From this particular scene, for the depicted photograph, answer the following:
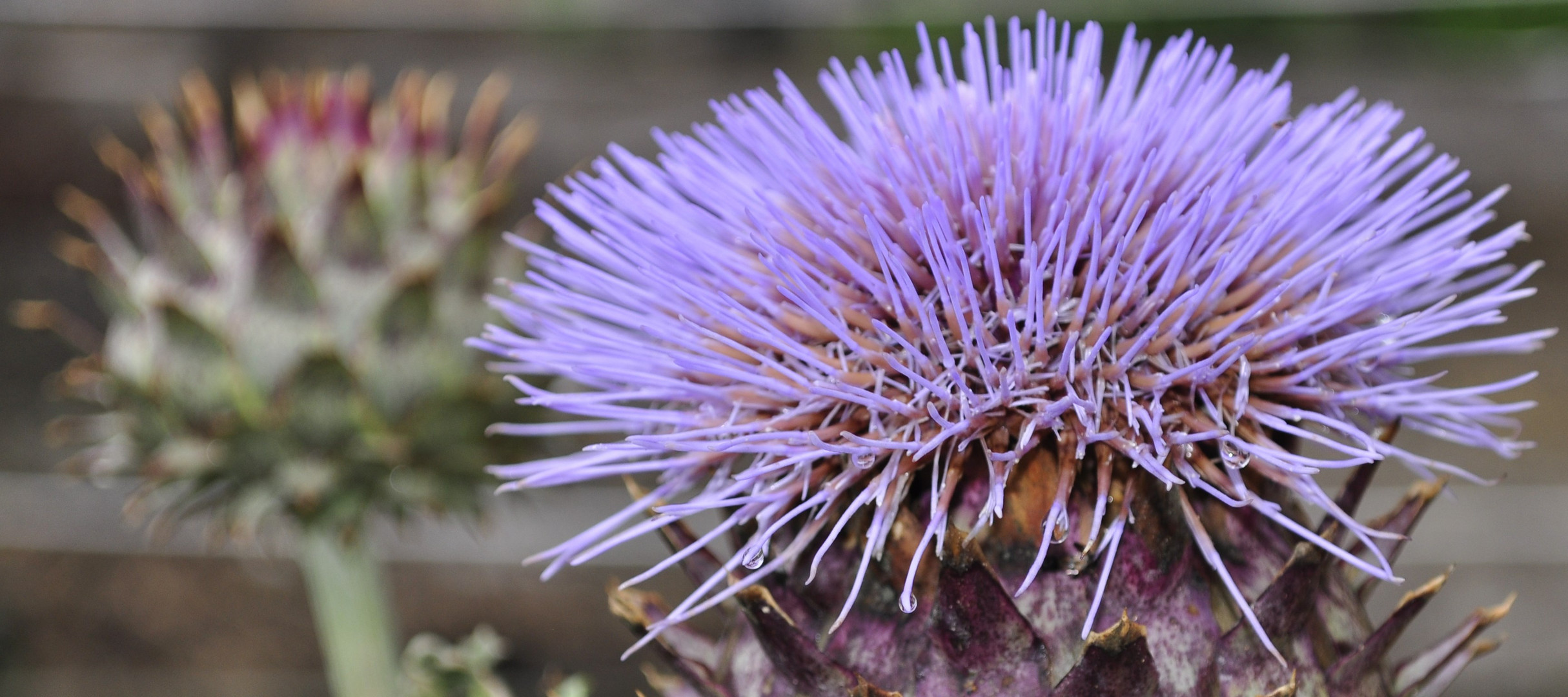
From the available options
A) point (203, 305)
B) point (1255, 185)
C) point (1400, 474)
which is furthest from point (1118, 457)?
point (1400, 474)

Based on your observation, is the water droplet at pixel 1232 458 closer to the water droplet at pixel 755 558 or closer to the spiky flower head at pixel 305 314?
the water droplet at pixel 755 558

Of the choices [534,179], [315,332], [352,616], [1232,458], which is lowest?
[1232,458]

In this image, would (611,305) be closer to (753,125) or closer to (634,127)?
(753,125)

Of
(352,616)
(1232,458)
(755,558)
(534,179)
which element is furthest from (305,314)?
(534,179)

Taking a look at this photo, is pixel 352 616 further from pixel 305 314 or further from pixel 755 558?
pixel 755 558

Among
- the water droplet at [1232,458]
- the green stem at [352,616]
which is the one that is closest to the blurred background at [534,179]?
the green stem at [352,616]

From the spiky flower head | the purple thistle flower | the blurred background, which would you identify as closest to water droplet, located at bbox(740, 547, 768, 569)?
the purple thistle flower
